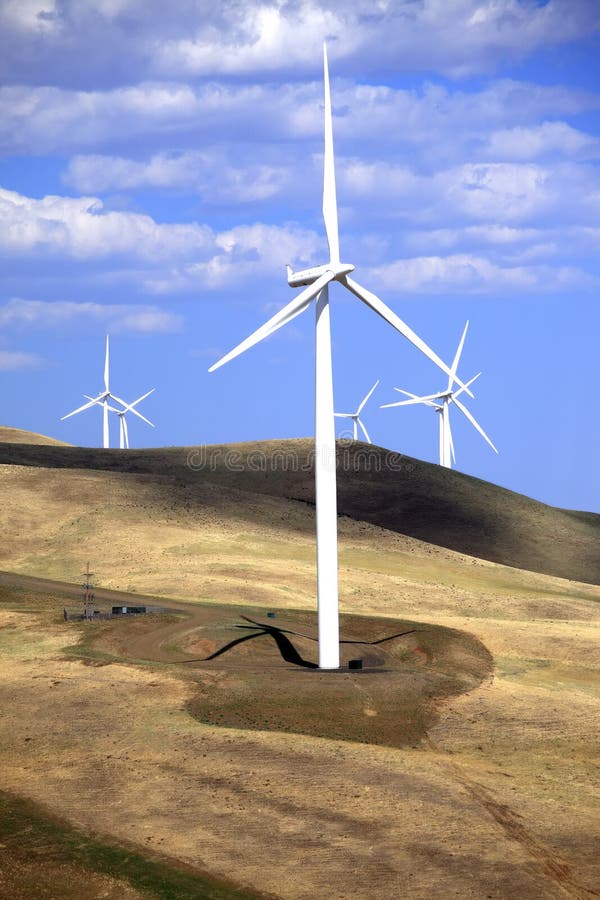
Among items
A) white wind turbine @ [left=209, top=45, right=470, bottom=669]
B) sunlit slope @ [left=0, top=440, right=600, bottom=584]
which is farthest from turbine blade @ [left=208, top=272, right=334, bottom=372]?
sunlit slope @ [left=0, top=440, right=600, bottom=584]

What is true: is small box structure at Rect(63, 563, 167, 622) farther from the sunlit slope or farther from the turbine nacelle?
the sunlit slope

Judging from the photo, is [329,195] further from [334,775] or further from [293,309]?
[334,775]

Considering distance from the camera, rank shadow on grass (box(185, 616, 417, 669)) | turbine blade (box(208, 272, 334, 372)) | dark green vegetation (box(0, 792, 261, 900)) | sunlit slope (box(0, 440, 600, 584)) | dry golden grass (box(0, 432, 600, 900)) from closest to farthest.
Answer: dark green vegetation (box(0, 792, 261, 900))
dry golden grass (box(0, 432, 600, 900))
turbine blade (box(208, 272, 334, 372))
shadow on grass (box(185, 616, 417, 669))
sunlit slope (box(0, 440, 600, 584))

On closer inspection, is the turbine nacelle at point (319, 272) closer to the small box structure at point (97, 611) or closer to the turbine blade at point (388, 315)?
the turbine blade at point (388, 315)

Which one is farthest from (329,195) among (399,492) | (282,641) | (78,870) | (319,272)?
(399,492)

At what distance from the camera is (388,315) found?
194 feet

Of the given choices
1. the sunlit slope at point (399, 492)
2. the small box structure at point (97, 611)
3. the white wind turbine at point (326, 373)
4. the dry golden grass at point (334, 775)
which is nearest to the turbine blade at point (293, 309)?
the white wind turbine at point (326, 373)

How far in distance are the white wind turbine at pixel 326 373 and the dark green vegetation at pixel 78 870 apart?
21.5 metres

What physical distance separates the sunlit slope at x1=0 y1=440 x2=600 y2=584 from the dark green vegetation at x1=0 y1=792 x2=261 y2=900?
10149 centimetres

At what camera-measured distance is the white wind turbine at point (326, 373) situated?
55.1 m

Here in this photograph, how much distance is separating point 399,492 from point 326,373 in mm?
106759

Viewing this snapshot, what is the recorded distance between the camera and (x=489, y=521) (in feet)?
508

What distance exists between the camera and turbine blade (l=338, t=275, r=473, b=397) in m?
56.4

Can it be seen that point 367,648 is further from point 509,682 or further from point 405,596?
point 405,596
